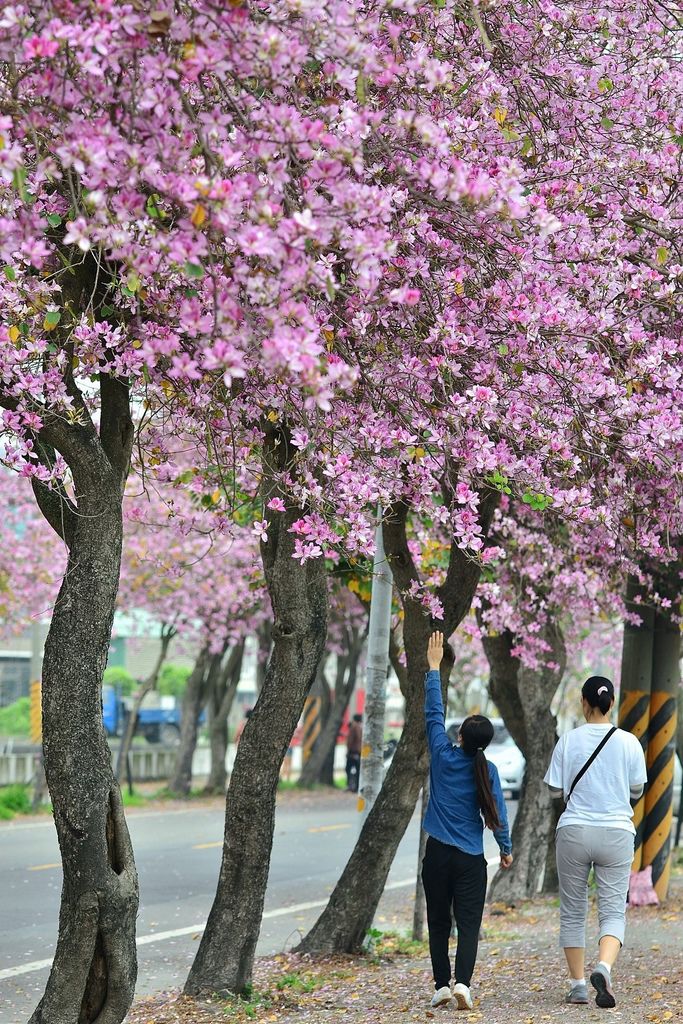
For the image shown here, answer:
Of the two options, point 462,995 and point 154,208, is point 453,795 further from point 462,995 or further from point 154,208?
point 154,208

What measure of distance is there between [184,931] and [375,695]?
2996 mm

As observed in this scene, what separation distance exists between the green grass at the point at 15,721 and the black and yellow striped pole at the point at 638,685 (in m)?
34.7

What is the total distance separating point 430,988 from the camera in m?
9.42

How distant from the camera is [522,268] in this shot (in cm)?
731

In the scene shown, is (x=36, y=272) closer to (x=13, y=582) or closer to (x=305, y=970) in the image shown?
(x=305, y=970)

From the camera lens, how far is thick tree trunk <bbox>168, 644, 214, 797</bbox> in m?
31.2

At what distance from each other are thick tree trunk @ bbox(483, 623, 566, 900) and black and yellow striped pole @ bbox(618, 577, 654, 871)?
54.4 inches

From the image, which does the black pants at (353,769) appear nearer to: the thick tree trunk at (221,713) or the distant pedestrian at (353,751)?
the distant pedestrian at (353,751)

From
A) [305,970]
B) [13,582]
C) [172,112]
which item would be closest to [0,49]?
[172,112]

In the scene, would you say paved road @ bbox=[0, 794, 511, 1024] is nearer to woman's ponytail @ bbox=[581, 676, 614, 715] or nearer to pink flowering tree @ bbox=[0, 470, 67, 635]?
woman's ponytail @ bbox=[581, 676, 614, 715]

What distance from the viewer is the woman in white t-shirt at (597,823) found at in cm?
808

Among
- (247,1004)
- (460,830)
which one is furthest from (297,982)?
(460,830)

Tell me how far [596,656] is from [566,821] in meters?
27.3

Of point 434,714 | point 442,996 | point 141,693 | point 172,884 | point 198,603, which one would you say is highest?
point 198,603
